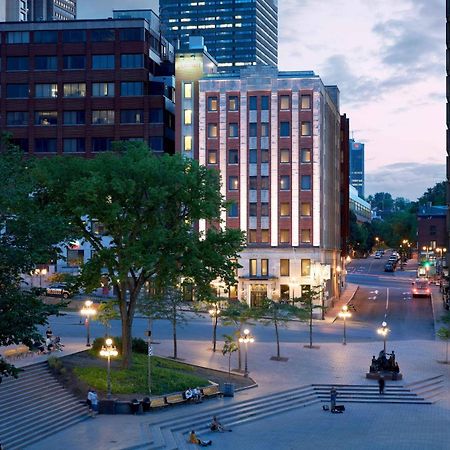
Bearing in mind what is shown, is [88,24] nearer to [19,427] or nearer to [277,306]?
[277,306]

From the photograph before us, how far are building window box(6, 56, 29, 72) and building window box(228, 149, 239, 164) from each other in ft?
107

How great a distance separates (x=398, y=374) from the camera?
49125mm

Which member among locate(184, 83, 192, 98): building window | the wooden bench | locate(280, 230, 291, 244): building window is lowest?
the wooden bench

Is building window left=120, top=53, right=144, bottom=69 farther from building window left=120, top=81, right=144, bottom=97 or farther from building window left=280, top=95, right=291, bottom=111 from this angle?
building window left=280, top=95, right=291, bottom=111

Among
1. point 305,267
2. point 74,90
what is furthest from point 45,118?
point 305,267

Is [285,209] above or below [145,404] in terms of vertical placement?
above

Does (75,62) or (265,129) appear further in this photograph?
(75,62)

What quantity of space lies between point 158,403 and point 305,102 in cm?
5561

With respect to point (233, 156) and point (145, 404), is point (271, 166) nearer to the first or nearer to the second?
point (233, 156)

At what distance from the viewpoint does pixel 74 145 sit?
103 metres

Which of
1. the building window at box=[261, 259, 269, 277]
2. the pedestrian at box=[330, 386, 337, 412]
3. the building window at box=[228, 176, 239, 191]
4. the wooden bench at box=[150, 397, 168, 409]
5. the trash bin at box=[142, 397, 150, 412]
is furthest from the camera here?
the building window at box=[228, 176, 239, 191]

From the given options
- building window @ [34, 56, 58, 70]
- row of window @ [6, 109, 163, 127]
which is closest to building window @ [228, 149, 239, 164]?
row of window @ [6, 109, 163, 127]

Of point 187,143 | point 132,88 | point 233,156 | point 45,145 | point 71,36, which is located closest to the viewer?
point 233,156

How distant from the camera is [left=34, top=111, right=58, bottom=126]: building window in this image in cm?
10412
